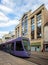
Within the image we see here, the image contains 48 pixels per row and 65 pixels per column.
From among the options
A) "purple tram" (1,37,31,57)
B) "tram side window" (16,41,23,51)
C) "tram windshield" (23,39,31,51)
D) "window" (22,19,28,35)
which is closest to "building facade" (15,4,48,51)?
"window" (22,19,28,35)

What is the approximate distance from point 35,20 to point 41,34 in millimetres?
7816

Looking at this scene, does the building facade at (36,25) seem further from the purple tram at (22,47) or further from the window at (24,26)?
the purple tram at (22,47)

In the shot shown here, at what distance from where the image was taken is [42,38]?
210ft

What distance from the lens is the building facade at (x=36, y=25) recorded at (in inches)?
2554

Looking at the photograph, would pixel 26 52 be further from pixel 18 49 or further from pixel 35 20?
pixel 35 20

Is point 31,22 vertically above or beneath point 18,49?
above

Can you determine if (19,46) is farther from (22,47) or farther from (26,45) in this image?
(26,45)

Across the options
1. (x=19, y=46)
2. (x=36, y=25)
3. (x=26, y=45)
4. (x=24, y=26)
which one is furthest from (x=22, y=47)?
(x=24, y=26)

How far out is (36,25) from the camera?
229ft

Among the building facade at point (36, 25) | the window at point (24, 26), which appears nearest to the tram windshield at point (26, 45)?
the building facade at point (36, 25)

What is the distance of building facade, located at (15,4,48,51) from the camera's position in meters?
64.9

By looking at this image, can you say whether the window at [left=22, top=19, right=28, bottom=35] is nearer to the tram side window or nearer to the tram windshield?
the tram side window

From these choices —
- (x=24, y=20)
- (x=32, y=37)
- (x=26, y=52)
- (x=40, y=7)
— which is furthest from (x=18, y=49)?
(x=24, y=20)

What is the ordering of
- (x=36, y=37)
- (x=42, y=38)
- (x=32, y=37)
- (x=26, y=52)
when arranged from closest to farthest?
(x=26, y=52)
(x=42, y=38)
(x=36, y=37)
(x=32, y=37)
